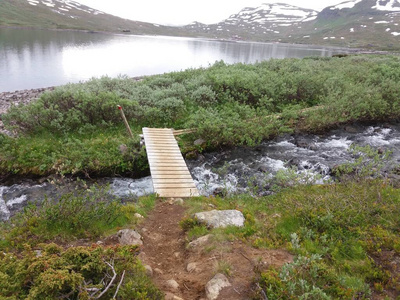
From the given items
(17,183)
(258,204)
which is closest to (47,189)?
(17,183)

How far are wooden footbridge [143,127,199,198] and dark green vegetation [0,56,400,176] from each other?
34.7 inches

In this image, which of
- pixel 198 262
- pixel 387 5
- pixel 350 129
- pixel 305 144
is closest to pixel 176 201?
pixel 198 262

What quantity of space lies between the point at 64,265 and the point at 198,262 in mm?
2725

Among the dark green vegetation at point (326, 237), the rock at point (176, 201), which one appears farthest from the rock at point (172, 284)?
the rock at point (176, 201)

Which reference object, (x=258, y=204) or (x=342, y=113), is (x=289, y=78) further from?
(x=258, y=204)

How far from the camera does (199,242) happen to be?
244 inches

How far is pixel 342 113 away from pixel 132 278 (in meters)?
17.9

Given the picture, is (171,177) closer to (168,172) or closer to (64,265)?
(168,172)

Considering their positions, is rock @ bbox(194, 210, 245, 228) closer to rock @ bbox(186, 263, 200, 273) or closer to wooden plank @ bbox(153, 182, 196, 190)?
rock @ bbox(186, 263, 200, 273)

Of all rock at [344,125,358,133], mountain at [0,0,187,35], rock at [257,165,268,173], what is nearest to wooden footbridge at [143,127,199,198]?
rock at [257,165,268,173]

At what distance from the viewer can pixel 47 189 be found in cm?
1068

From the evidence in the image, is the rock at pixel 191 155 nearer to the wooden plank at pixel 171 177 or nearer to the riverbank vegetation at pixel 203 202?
the riverbank vegetation at pixel 203 202

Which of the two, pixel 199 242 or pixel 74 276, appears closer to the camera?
pixel 74 276

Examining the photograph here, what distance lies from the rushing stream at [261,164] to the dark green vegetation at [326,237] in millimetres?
1465
